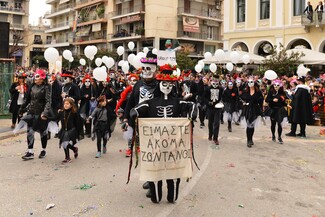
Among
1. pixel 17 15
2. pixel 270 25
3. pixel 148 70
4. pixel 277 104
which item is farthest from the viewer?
pixel 17 15

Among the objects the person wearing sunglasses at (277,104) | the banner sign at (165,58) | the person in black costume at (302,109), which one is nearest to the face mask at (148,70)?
the banner sign at (165,58)

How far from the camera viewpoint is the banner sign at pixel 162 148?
16.8 ft

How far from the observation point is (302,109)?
40.5 ft

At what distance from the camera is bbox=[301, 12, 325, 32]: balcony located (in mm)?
27062

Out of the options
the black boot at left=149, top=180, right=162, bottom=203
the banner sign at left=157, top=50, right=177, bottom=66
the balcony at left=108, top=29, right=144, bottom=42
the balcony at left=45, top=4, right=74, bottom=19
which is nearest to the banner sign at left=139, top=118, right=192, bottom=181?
the black boot at left=149, top=180, right=162, bottom=203

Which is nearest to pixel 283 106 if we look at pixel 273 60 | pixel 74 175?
pixel 74 175

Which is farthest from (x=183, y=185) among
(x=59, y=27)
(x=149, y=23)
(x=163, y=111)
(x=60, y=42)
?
Answer: (x=60, y=42)

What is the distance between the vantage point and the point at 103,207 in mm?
5207

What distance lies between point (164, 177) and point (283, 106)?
6.84 metres

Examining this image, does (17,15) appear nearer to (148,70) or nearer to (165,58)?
(148,70)

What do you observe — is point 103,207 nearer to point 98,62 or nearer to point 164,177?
point 164,177

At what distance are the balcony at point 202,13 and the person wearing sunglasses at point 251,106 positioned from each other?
1559 inches

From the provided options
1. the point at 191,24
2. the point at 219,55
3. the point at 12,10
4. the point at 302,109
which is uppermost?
the point at 12,10

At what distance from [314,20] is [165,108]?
2583cm
